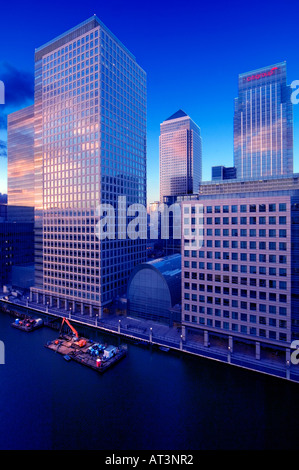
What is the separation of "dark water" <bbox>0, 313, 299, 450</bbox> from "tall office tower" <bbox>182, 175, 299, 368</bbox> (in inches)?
334

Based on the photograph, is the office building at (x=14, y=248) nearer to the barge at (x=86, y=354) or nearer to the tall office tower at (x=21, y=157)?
the barge at (x=86, y=354)

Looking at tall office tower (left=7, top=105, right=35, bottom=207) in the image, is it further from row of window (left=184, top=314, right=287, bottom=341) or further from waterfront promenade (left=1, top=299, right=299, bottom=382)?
row of window (left=184, top=314, right=287, bottom=341)

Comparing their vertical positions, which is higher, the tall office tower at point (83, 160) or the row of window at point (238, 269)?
the tall office tower at point (83, 160)

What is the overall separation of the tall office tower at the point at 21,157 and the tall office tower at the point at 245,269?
495 feet

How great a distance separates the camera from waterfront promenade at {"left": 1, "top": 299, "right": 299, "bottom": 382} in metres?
48.4

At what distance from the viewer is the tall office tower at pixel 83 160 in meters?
77.2

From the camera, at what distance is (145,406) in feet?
134

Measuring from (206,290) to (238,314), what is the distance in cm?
833

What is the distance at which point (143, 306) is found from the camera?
74.4m

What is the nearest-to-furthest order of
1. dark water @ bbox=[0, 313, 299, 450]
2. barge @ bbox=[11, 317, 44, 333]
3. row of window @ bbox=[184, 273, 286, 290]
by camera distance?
dark water @ bbox=[0, 313, 299, 450], row of window @ bbox=[184, 273, 286, 290], barge @ bbox=[11, 317, 44, 333]

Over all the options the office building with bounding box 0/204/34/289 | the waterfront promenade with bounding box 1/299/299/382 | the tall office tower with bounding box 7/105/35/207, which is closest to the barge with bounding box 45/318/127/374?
the waterfront promenade with bounding box 1/299/299/382

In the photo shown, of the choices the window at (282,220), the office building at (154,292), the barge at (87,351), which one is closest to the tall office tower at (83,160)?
A: the office building at (154,292)
